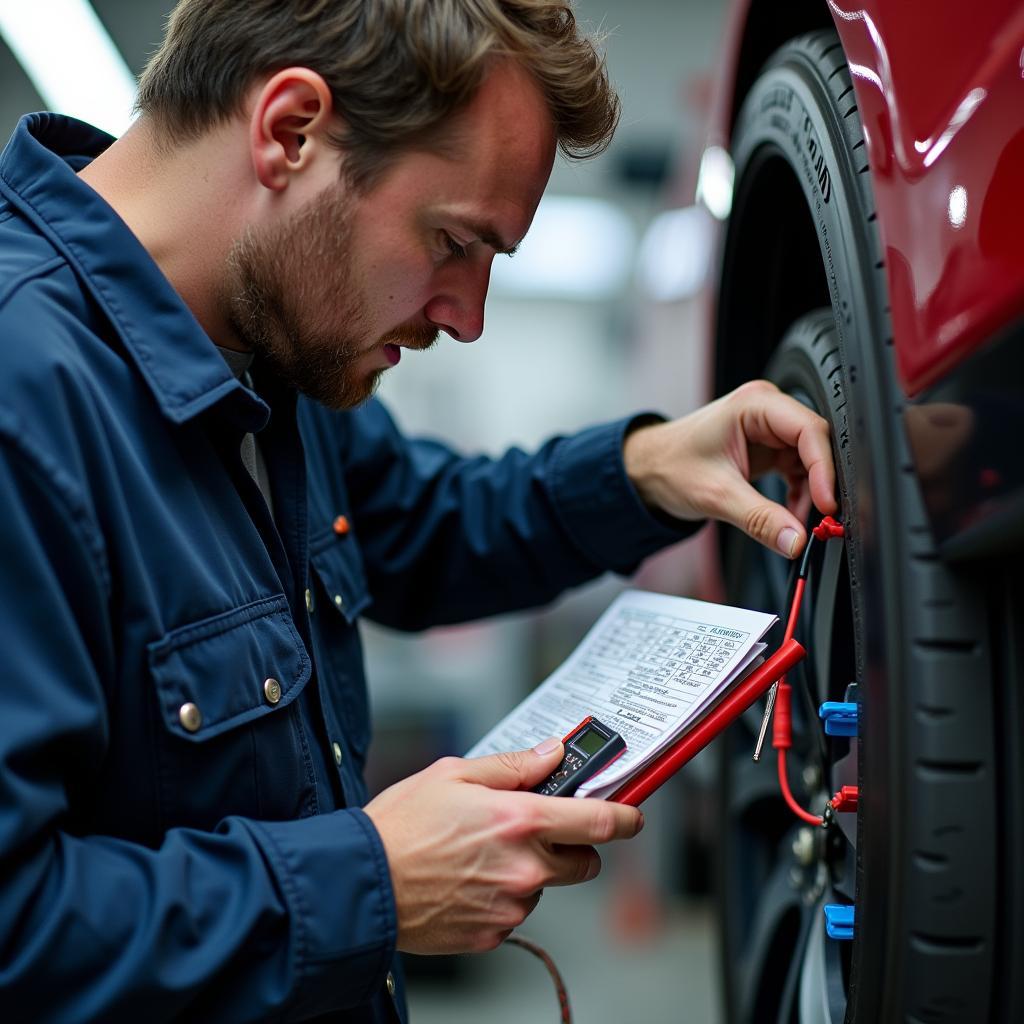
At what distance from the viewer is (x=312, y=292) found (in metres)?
0.98

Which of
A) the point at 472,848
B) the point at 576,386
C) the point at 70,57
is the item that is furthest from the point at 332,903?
the point at 576,386

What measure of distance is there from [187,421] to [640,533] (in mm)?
573

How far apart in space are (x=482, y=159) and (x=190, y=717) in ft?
1.72

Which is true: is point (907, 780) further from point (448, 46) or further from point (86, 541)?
point (448, 46)

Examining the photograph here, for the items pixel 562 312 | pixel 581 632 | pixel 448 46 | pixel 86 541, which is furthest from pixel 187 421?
pixel 562 312

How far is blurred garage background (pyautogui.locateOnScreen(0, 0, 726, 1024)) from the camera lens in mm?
2023

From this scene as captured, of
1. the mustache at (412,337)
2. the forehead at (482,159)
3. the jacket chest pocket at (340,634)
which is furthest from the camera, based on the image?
the jacket chest pocket at (340,634)

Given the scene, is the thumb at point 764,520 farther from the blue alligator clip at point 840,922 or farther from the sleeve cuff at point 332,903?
the sleeve cuff at point 332,903

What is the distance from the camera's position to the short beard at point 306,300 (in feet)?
3.11

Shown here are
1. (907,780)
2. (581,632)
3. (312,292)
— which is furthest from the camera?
(581,632)

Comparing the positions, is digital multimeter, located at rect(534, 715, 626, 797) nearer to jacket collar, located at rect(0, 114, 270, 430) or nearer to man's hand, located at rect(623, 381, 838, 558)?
man's hand, located at rect(623, 381, 838, 558)

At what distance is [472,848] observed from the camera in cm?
79

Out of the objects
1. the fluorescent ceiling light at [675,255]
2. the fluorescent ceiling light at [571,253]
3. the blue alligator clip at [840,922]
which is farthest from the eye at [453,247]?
the fluorescent ceiling light at [571,253]

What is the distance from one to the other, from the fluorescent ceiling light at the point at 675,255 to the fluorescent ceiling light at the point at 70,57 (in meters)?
0.96
